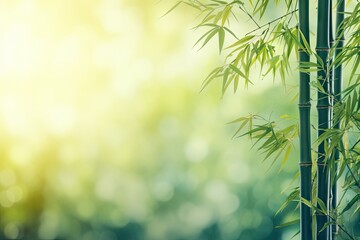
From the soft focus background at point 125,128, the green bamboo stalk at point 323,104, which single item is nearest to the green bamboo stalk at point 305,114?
the green bamboo stalk at point 323,104

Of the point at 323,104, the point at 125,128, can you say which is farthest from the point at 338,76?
the point at 125,128

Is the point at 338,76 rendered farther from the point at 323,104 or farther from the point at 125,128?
the point at 125,128

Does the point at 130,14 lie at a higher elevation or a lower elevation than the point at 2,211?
higher

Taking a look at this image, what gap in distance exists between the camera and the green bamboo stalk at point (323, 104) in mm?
2359

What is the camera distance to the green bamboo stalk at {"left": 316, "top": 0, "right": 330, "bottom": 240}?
92.9 inches

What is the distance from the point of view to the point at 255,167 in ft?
25.2

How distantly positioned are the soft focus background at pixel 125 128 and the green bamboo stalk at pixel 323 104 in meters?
5.16

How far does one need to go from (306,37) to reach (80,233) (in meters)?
6.16

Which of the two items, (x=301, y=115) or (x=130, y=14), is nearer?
(x=301, y=115)

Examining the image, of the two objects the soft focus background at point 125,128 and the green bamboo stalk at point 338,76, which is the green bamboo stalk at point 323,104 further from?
the soft focus background at point 125,128

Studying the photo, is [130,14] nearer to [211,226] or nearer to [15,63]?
[15,63]

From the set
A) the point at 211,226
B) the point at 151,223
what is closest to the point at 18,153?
the point at 151,223

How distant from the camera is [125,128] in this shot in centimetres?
790

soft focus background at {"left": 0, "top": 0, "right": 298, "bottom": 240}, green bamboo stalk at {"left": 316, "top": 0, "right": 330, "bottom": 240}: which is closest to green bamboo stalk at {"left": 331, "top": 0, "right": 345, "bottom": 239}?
green bamboo stalk at {"left": 316, "top": 0, "right": 330, "bottom": 240}
